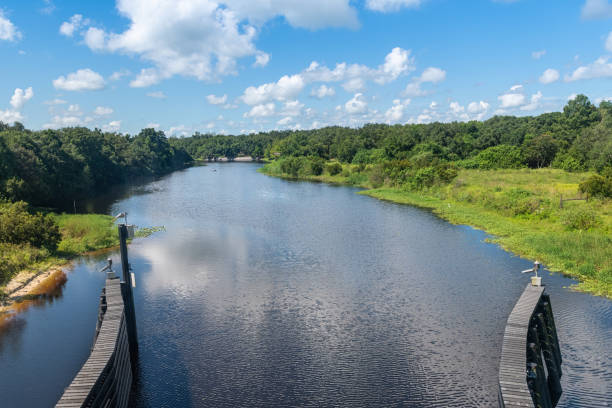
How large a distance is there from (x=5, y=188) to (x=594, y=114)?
348ft

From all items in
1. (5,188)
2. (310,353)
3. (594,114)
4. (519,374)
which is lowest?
(310,353)

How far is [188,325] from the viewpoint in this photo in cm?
1827

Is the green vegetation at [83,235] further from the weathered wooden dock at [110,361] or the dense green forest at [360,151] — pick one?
the weathered wooden dock at [110,361]

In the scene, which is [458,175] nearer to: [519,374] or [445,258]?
[445,258]

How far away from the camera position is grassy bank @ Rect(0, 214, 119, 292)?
79.4 ft

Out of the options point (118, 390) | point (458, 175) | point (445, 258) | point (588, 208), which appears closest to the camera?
point (118, 390)

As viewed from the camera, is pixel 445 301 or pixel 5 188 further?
pixel 5 188

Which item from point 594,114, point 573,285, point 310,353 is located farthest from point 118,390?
point 594,114

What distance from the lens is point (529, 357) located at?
1131 centimetres

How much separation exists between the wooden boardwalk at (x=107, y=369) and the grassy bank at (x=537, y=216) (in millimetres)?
22305

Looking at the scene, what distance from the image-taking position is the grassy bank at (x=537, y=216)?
2569 centimetres

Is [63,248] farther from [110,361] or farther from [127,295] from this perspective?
[110,361]

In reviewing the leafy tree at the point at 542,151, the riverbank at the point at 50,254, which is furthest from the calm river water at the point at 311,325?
the leafy tree at the point at 542,151

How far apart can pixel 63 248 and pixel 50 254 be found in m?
1.67
